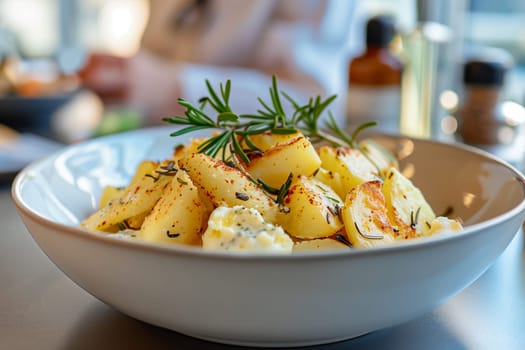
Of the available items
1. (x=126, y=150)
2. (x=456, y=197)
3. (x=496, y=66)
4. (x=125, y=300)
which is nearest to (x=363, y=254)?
(x=125, y=300)

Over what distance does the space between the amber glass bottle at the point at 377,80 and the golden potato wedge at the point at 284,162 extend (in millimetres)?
773

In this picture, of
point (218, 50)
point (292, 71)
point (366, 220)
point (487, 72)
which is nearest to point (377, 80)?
point (487, 72)

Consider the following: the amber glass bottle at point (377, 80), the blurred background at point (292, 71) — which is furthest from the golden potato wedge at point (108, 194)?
the amber glass bottle at point (377, 80)

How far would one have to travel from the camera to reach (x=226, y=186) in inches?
26.6

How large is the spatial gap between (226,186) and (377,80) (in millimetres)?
911

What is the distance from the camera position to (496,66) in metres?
1.43

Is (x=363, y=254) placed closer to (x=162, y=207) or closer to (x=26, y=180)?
(x=162, y=207)

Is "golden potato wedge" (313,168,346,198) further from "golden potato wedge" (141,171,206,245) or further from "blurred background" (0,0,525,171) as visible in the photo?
"blurred background" (0,0,525,171)

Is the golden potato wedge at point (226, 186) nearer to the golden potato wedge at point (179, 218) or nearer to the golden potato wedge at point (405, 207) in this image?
the golden potato wedge at point (179, 218)

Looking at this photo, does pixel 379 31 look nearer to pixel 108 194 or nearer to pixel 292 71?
pixel 292 71

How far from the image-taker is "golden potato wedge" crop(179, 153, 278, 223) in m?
0.67

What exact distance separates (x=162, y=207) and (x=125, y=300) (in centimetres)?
11

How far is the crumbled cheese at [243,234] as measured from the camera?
555 millimetres

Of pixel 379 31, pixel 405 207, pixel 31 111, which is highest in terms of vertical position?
pixel 379 31
